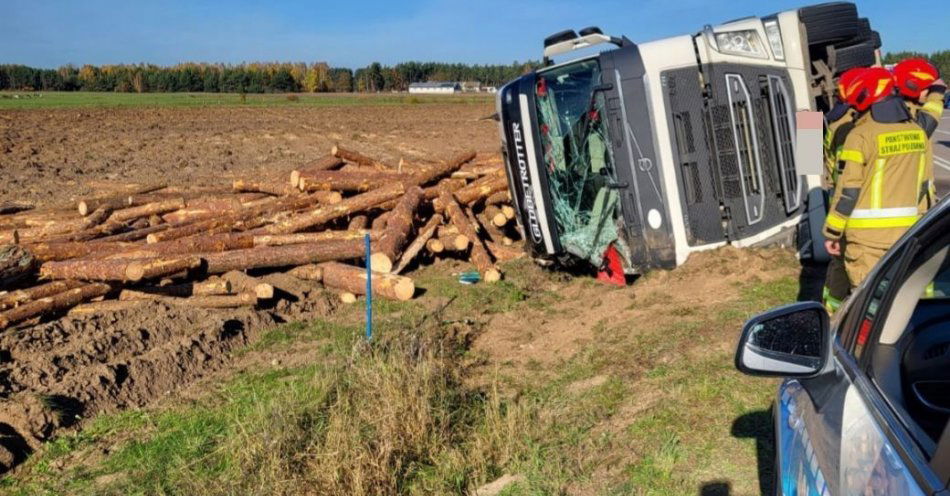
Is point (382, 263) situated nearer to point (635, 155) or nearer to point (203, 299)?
point (203, 299)

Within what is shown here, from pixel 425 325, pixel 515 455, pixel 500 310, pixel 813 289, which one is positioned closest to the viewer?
pixel 515 455

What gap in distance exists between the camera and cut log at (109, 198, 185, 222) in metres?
12.8

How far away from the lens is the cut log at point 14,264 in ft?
27.8

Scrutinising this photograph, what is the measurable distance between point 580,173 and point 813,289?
2409 millimetres

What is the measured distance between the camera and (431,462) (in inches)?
211

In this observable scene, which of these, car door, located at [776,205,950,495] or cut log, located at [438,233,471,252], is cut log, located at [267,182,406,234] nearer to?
cut log, located at [438,233,471,252]

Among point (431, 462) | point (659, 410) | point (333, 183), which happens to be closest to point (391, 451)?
point (431, 462)

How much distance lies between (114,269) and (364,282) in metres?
2.60

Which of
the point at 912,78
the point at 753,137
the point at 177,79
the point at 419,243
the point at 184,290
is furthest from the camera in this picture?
the point at 177,79

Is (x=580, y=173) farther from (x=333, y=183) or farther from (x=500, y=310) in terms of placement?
(x=333, y=183)

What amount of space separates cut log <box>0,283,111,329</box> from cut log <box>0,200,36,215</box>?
23.3ft

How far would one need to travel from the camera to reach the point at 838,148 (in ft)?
19.1

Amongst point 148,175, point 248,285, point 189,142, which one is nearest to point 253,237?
point 248,285

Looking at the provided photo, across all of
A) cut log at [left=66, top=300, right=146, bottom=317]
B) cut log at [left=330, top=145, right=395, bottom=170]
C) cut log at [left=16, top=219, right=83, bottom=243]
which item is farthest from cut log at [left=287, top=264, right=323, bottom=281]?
cut log at [left=330, top=145, right=395, bottom=170]
